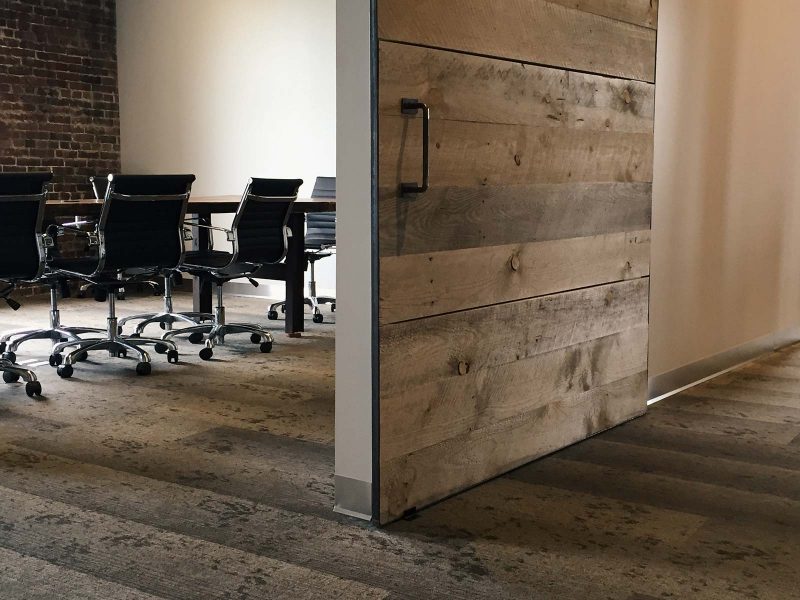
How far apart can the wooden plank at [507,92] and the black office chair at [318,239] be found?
3.52 meters

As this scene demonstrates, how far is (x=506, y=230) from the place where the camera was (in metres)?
3.33

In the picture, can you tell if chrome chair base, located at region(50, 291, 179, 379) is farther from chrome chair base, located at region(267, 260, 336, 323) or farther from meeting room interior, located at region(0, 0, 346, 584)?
chrome chair base, located at region(267, 260, 336, 323)

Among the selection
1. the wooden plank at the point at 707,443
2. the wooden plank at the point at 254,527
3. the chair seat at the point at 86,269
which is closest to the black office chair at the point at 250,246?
the chair seat at the point at 86,269

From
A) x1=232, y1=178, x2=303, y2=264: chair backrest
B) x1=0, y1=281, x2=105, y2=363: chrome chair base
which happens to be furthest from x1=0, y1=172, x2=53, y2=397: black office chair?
x1=232, y1=178, x2=303, y2=264: chair backrest

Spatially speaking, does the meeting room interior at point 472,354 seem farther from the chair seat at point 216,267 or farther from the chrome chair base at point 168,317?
the chrome chair base at point 168,317

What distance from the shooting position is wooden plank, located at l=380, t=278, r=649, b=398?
2908 millimetres

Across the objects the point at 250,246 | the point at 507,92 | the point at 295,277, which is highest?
the point at 507,92

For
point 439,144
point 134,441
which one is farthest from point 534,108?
point 134,441

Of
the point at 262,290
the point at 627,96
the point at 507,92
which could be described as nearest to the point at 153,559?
the point at 507,92

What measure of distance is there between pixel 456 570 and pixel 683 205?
2.77m

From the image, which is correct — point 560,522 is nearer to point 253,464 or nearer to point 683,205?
point 253,464

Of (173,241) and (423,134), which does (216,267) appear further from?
(423,134)

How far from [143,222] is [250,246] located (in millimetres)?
782

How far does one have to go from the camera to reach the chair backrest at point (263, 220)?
568 cm
